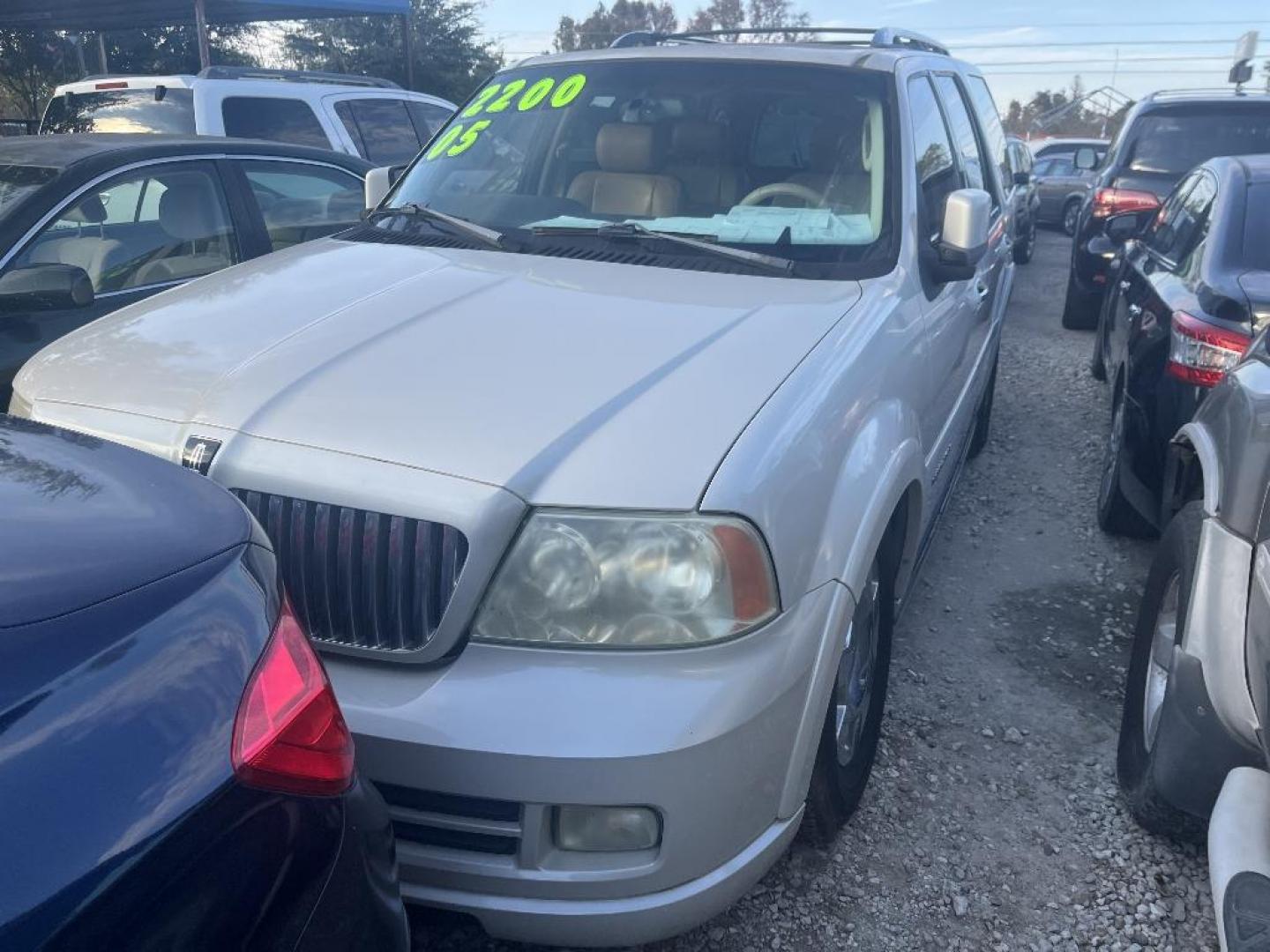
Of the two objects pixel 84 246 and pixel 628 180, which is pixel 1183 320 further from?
pixel 84 246

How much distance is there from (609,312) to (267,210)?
2.78 metres

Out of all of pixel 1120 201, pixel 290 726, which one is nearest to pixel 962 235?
pixel 290 726

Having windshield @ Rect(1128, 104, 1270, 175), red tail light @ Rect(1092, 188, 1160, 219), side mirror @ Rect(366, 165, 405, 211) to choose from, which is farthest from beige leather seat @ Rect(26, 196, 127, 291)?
windshield @ Rect(1128, 104, 1270, 175)

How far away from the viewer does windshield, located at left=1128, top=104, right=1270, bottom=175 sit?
7.84 metres

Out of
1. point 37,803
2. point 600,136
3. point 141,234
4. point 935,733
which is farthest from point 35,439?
point 141,234

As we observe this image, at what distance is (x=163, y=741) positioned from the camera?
47.5 inches

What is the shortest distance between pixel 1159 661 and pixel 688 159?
6.61 ft

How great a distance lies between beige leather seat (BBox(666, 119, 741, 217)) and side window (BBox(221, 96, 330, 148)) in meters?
4.54

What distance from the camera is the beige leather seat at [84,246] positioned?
12.9 feet

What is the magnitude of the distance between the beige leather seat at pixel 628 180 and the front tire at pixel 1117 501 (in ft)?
7.30

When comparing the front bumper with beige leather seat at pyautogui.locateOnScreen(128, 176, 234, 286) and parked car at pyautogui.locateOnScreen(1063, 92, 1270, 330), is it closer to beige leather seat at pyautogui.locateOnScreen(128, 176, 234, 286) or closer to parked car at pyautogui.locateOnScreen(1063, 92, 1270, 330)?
beige leather seat at pyautogui.locateOnScreen(128, 176, 234, 286)

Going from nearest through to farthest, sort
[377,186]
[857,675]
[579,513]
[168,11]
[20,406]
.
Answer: [579,513] → [20,406] → [857,675] → [377,186] → [168,11]

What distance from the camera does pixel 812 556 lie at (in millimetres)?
2129

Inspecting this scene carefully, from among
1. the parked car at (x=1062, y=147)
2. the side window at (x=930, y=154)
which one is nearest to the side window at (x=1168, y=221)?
the side window at (x=930, y=154)
